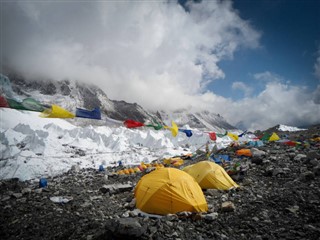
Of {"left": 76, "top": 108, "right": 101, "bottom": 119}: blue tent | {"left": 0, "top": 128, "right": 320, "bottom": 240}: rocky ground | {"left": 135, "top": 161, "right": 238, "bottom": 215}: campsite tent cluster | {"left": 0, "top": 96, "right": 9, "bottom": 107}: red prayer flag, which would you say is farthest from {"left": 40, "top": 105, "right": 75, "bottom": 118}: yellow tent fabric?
{"left": 135, "top": 161, "right": 238, "bottom": 215}: campsite tent cluster

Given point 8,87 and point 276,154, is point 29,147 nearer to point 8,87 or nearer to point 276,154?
point 8,87

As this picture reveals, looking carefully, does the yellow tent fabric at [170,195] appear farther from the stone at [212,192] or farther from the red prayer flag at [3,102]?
the red prayer flag at [3,102]

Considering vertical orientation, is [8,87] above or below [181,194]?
above

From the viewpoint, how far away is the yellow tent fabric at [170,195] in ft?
23.3

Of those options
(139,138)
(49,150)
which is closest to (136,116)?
(139,138)

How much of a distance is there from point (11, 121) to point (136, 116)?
13459 centimetres

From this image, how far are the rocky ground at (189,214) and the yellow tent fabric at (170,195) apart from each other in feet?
1.06

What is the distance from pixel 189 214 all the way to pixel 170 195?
893mm

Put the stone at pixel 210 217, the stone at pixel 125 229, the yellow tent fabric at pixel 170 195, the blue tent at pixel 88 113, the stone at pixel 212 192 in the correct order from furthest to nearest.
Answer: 1. the stone at pixel 212 192
2. the blue tent at pixel 88 113
3. the yellow tent fabric at pixel 170 195
4. the stone at pixel 210 217
5. the stone at pixel 125 229

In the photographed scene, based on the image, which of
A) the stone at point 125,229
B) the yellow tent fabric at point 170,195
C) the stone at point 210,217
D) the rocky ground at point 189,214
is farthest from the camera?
the yellow tent fabric at point 170,195

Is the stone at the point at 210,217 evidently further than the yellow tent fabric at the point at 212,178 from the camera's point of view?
No

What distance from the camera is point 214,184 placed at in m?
9.60

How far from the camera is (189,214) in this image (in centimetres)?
671

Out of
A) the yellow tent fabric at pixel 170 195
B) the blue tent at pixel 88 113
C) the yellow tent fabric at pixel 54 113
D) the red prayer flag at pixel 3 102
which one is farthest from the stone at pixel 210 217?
the red prayer flag at pixel 3 102
